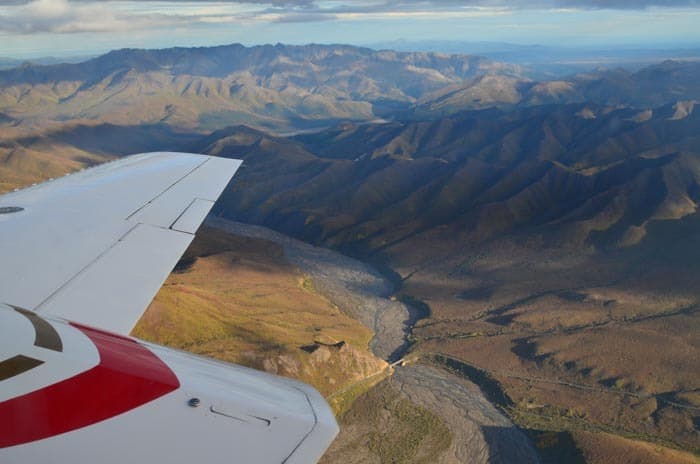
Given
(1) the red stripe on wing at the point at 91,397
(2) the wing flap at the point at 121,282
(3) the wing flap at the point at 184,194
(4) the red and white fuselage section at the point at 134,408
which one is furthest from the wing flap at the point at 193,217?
(1) the red stripe on wing at the point at 91,397

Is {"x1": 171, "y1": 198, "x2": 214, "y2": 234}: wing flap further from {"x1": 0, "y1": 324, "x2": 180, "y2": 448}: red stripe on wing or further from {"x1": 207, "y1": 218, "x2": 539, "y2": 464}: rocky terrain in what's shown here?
{"x1": 207, "y1": 218, "x2": 539, "y2": 464}: rocky terrain

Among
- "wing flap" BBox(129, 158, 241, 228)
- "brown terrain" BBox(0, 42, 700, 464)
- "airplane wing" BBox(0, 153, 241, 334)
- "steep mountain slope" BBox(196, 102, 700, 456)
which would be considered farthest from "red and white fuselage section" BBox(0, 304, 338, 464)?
"steep mountain slope" BBox(196, 102, 700, 456)

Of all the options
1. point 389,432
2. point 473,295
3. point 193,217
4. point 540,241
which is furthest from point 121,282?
point 540,241

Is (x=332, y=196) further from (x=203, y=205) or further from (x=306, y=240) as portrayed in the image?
(x=203, y=205)

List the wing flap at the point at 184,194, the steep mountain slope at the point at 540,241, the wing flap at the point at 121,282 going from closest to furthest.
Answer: the wing flap at the point at 121,282, the wing flap at the point at 184,194, the steep mountain slope at the point at 540,241

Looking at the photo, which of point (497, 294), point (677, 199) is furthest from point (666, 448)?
point (677, 199)

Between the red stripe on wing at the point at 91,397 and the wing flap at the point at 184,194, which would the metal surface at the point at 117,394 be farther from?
the wing flap at the point at 184,194
